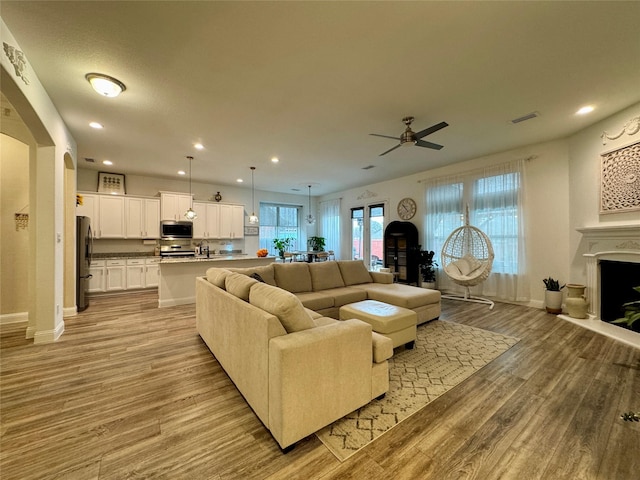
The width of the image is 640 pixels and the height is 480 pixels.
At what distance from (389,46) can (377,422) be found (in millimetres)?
2955

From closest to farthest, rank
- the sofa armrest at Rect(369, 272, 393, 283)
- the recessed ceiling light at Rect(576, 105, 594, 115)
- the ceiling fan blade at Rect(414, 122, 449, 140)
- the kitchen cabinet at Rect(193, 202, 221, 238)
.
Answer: the ceiling fan blade at Rect(414, 122, 449, 140), the recessed ceiling light at Rect(576, 105, 594, 115), the sofa armrest at Rect(369, 272, 393, 283), the kitchen cabinet at Rect(193, 202, 221, 238)

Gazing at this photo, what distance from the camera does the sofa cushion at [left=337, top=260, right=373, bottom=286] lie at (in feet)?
Answer: 14.6

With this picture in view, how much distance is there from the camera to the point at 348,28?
1995mm

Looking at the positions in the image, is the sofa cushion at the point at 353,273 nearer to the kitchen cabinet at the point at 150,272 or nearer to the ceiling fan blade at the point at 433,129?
the ceiling fan blade at the point at 433,129

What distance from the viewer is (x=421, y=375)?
2.40m

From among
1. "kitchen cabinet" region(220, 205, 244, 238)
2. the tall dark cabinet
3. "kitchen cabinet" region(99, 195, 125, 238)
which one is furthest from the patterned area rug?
"kitchen cabinet" region(99, 195, 125, 238)

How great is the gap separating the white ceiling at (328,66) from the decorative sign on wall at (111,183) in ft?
7.05

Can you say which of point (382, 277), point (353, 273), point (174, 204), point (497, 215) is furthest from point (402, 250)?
point (174, 204)

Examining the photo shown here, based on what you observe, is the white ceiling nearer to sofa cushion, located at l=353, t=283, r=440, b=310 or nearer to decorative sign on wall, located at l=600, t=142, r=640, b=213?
decorative sign on wall, located at l=600, t=142, r=640, b=213

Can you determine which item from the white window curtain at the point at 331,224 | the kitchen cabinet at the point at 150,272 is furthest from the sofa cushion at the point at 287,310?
the white window curtain at the point at 331,224

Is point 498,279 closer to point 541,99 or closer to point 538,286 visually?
point 538,286

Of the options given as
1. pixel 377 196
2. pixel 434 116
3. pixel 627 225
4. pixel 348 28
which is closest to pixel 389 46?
pixel 348 28

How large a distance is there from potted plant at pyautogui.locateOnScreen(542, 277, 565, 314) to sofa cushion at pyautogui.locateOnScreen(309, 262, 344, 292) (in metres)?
3.44

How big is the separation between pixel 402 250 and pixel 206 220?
17.5 feet
